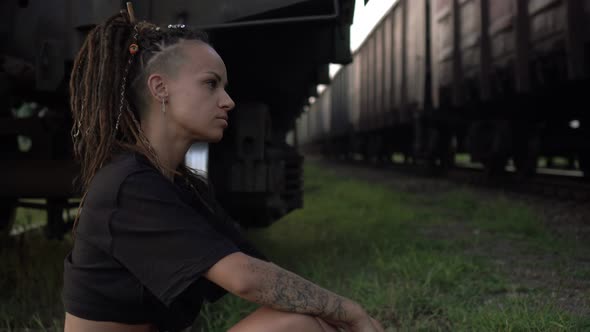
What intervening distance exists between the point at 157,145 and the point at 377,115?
14382mm

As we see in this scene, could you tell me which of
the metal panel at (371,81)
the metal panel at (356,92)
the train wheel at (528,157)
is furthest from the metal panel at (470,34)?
the metal panel at (356,92)

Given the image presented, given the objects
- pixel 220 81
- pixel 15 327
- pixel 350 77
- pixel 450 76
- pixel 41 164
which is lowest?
pixel 15 327

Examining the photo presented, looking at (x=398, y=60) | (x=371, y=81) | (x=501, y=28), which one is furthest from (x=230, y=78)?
(x=371, y=81)

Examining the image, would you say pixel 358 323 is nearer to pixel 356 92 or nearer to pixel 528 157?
pixel 528 157

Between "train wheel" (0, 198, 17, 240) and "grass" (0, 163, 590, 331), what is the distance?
19cm

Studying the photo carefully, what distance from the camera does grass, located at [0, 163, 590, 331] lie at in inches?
94.6

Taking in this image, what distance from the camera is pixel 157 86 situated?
1.37 m

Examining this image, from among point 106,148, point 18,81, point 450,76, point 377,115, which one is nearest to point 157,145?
point 106,148

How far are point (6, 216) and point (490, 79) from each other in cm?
589

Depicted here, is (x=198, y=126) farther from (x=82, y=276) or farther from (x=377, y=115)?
(x=377, y=115)

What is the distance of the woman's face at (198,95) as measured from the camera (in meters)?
1.37

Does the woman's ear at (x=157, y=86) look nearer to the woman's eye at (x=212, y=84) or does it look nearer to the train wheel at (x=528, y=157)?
the woman's eye at (x=212, y=84)

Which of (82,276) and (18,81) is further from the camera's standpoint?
(18,81)

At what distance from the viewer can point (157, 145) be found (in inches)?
56.5
